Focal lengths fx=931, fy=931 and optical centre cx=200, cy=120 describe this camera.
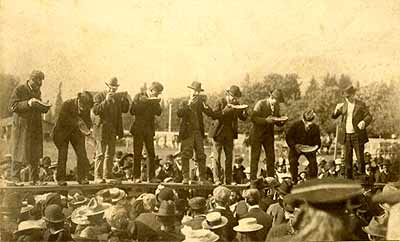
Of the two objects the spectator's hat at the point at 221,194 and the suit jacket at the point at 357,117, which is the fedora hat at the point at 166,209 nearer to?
the spectator's hat at the point at 221,194

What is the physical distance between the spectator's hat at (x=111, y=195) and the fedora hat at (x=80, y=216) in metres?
0.18

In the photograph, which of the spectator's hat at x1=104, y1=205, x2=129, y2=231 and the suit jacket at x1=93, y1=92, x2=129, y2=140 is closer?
the spectator's hat at x1=104, y1=205, x2=129, y2=231

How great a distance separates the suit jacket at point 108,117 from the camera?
8.19 m

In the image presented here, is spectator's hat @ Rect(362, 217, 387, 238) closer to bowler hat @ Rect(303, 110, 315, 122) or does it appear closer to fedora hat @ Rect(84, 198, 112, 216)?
bowler hat @ Rect(303, 110, 315, 122)

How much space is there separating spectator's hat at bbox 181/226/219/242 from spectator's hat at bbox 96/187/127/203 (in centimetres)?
63

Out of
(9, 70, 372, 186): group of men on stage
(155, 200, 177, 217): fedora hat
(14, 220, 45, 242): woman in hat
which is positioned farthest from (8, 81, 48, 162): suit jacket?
(155, 200, 177, 217): fedora hat

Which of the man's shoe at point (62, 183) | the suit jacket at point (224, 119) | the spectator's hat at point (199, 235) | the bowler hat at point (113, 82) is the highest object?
the bowler hat at point (113, 82)

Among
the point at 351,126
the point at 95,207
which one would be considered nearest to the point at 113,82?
the point at 95,207

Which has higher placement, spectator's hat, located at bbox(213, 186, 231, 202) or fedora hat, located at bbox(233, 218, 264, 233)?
spectator's hat, located at bbox(213, 186, 231, 202)

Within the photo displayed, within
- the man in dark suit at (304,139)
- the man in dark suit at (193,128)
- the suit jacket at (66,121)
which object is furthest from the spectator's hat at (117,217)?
the man in dark suit at (304,139)

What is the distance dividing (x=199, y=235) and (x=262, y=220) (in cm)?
57

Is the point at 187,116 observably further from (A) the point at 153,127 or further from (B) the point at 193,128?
(A) the point at 153,127

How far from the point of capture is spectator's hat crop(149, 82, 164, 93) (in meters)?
8.23

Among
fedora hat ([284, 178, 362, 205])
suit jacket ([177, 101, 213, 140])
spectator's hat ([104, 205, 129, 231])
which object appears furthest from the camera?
suit jacket ([177, 101, 213, 140])
